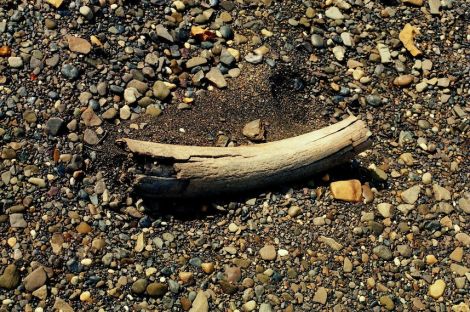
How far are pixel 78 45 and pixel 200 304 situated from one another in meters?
1.78

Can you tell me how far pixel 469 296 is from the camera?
12.4 feet

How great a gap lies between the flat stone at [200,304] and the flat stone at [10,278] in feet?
3.08

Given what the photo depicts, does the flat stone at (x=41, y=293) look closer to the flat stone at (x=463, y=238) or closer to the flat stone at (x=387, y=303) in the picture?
the flat stone at (x=387, y=303)

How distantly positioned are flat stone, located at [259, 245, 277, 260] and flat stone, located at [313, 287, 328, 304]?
303mm

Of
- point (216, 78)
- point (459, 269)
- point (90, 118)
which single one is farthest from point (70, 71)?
point (459, 269)

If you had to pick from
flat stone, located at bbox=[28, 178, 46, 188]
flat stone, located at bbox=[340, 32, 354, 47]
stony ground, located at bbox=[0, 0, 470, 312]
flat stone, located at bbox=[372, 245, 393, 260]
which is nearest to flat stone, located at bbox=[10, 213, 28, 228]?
stony ground, located at bbox=[0, 0, 470, 312]

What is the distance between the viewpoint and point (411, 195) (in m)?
4.01

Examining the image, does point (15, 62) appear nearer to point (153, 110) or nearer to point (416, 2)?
point (153, 110)

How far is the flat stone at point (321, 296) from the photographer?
11.9 ft

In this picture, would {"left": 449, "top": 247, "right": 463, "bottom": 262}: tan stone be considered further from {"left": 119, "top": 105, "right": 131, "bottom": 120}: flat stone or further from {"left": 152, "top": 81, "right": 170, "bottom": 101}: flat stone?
{"left": 119, "top": 105, "right": 131, "bottom": 120}: flat stone

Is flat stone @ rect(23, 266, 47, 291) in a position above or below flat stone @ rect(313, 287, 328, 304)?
above

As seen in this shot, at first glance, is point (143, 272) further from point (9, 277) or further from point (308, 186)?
point (308, 186)

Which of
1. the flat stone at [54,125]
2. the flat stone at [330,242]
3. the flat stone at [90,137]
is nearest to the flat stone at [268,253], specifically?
the flat stone at [330,242]

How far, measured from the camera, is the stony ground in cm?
361
